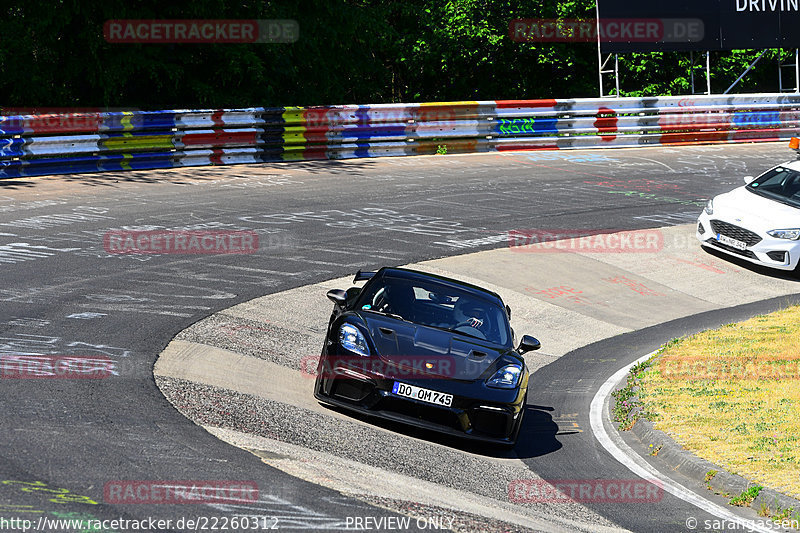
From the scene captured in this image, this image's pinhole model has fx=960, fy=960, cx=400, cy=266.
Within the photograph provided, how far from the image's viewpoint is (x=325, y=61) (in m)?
29.3

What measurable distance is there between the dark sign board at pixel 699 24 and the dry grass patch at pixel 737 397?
669 inches

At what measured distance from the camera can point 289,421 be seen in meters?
7.93

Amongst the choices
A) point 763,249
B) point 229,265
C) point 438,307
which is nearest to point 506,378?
point 438,307

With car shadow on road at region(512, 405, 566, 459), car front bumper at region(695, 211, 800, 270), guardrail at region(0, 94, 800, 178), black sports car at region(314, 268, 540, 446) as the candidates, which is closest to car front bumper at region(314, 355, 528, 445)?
black sports car at region(314, 268, 540, 446)

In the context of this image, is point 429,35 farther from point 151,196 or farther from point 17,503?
point 17,503

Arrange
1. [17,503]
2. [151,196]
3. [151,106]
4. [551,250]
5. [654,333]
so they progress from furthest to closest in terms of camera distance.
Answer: [151,106] < [151,196] < [551,250] < [654,333] < [17,503]

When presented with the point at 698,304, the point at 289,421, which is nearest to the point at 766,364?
the point at 698,304

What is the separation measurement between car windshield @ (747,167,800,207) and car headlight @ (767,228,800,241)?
30.1 inches

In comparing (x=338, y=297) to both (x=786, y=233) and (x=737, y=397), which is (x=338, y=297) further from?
(x=786, y=233)

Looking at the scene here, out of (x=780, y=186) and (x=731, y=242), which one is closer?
(x=731, y=242)

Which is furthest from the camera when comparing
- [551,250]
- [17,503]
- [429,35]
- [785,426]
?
[429,35]

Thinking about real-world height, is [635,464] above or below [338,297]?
below

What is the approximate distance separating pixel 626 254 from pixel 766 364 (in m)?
5.68

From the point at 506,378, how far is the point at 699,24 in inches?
928
